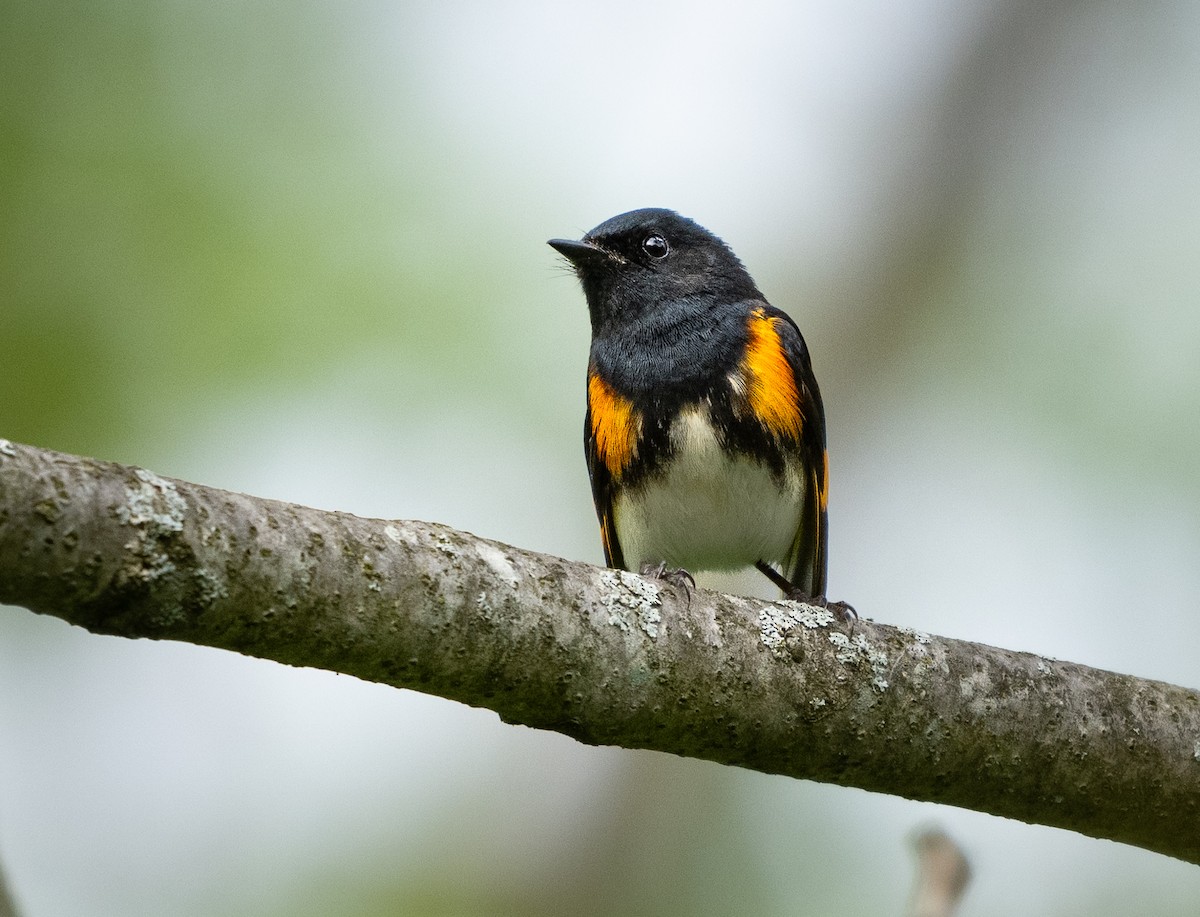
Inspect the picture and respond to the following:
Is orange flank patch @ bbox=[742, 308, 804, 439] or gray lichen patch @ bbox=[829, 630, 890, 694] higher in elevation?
orange flank patch @ bbox=[742, 308, 804, 439]

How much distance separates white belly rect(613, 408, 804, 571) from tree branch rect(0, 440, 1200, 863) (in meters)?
1.21

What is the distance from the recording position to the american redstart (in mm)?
4250

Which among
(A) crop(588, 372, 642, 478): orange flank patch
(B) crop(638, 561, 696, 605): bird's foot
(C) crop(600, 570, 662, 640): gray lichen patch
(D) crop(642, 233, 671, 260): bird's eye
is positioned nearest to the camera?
(C) crop(600, 570, 662, 640): gray lichen patch

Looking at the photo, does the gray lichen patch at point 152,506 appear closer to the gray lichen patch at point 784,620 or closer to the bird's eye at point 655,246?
the gray lichen patch at point 784,620

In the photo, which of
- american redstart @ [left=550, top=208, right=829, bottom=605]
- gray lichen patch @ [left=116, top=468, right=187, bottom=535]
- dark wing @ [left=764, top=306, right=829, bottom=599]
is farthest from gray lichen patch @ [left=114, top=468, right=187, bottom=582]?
dark wing @ [left=764, top=306, right=829, bottom=599]

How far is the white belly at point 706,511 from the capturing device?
4.21 metres

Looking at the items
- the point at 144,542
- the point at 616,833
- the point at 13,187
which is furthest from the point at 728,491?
the point at 13,187

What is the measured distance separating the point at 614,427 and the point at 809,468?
0.75 meters

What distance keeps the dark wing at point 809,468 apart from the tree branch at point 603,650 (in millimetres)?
1507

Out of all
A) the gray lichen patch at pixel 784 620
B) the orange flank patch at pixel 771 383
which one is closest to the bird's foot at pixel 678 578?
the gray lichen patch at pixel 784 620

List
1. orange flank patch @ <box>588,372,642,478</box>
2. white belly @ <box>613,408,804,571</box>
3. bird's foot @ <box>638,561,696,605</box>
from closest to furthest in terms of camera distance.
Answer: bird's foot @ <box>638,561,696,605</box>, white belly @ <box>613,408,804,571</box>, orange flank patch @ <box>588,372,642,478</box>

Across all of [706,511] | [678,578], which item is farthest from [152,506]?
[706,511]

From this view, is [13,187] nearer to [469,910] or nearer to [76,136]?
[76,136]

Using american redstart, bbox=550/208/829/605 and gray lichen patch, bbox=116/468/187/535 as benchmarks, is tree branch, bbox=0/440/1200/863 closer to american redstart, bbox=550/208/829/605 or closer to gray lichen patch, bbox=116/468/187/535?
gray lichen patch, bbox=116/468/187/535
